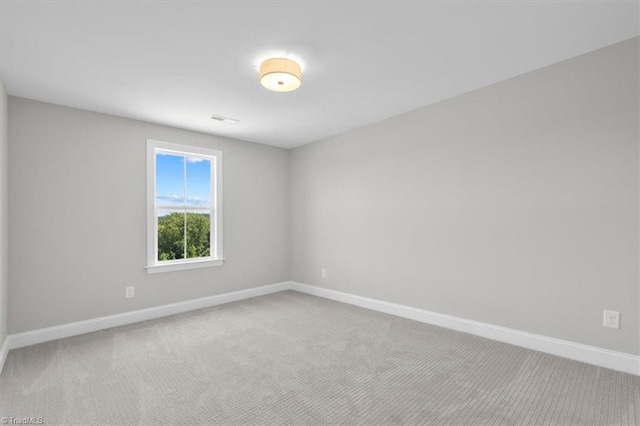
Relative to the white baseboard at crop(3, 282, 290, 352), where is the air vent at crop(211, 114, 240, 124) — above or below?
above

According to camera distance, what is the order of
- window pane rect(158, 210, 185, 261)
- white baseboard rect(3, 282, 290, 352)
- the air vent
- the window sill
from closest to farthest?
1. white baseboard rect(3, 282, 290, 352)
2. the air vent
3. the window sill
4. window pane rect(158, 210, 185, 261)

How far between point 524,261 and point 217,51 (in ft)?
10.4

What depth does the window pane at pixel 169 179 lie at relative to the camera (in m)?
4.14

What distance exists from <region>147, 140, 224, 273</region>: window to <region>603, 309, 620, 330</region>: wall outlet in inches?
168

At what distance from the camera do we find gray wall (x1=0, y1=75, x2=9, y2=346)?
2.67 m

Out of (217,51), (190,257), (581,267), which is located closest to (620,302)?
(581,267)

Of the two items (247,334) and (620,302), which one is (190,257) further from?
(620,302)

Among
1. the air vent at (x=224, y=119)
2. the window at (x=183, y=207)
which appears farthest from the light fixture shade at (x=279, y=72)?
the window at (x=183, y=207)

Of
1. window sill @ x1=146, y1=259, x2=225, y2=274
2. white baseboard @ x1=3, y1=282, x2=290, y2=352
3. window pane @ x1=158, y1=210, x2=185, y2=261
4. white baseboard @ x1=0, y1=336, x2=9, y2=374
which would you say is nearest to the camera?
white baseboard @ x1=0, y1=336, x2=9, y2=374

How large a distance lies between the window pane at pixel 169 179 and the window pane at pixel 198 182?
0.11 meters

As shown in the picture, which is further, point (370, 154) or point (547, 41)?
point (370, 154)

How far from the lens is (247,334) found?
3275 millimetres
